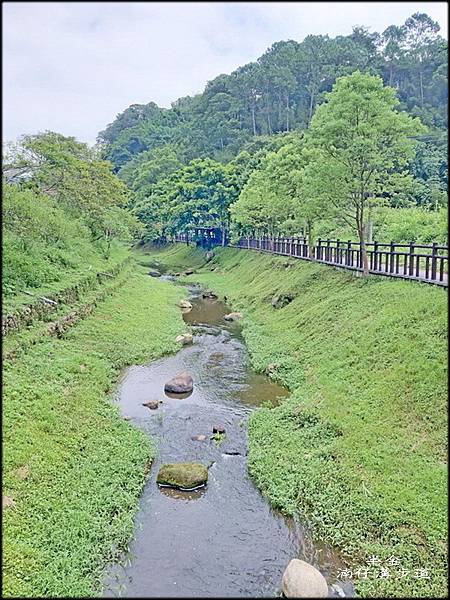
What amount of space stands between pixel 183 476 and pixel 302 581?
4.50 meters

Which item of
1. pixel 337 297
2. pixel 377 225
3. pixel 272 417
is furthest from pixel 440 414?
pixel 377 225

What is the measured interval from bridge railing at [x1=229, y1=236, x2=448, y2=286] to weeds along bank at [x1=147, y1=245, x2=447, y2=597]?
2.45ft

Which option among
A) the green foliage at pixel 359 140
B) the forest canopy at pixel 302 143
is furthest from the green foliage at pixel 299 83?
the green foliage at pixel 359 140

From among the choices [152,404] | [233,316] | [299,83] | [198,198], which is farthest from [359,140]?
[299,83]

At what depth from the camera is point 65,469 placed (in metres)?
12.1

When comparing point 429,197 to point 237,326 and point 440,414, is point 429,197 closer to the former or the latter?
point 237,326

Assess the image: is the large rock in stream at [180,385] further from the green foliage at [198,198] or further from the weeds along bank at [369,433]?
the green foliage at [198,198]

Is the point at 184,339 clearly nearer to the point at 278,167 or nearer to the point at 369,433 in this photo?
the point at 369,433

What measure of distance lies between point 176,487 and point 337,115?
1571 centimetres

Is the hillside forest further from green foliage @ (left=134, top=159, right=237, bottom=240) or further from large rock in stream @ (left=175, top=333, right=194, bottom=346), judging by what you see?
large rock in stream @ (left=175, top=333, right=194, bottom=346)

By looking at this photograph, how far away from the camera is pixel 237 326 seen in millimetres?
29766

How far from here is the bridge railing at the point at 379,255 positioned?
703 inches

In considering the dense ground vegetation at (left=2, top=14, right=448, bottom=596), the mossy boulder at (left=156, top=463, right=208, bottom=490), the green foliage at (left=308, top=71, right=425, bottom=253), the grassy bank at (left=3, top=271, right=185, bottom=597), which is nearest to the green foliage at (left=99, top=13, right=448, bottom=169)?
the dense ground vegetation at (left=2, top=14, right=448, bottom=596)

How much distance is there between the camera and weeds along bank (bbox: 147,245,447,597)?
379 inches
